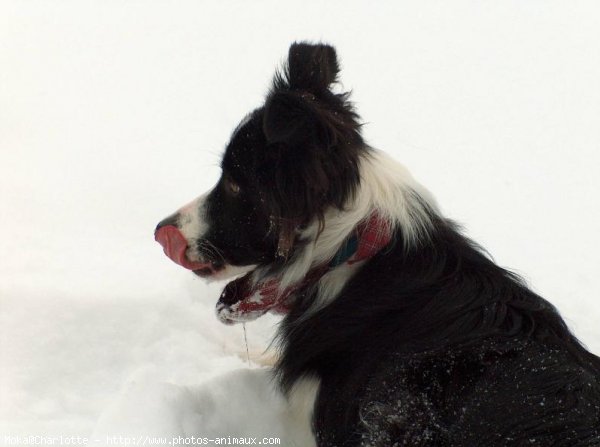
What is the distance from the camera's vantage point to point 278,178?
8.41 feet

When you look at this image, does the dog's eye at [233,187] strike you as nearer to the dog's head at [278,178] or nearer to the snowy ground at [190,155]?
the dog's head at [278,178]

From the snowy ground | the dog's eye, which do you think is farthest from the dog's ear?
the snowy ground

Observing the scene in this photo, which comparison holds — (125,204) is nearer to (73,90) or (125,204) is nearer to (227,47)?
(73,90)

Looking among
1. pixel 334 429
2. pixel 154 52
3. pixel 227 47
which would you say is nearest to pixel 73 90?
pixel 154 52

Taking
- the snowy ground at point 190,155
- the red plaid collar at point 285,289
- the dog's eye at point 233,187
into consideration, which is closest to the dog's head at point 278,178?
the dog's eye at point 233,187

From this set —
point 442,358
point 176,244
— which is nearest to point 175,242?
point 176,244

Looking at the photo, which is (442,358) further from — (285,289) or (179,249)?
(179,249)

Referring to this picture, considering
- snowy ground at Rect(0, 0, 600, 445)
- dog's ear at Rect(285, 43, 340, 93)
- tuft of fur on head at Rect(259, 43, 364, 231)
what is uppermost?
dog's ear at Rect(285, 43, 340, 93)

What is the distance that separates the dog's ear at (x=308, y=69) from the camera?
278cm

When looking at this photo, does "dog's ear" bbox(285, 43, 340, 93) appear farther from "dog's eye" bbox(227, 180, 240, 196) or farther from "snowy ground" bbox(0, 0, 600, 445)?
"snowy ground" bbox(0, 0, 600, 445)

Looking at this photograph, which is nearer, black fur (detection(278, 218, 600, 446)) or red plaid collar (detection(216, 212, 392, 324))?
black fur (detection(278, 218, 600, 446))

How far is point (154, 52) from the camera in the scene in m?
7.33

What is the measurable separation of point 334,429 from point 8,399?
162cm

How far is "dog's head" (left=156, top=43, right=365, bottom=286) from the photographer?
2.43 meters
